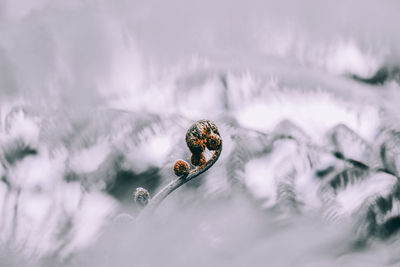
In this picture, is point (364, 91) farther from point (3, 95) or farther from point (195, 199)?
point (3, 95)

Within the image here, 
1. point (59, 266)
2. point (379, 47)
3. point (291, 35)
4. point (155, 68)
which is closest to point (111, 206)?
point (59, 266)

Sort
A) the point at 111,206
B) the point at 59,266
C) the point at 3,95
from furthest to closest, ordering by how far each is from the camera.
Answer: the point at 3,95 → the point at 111,206 → the point at 59,266

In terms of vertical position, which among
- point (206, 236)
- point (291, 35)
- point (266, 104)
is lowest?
point (206, 236)

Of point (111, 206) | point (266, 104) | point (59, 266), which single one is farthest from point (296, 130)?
point (59, 266)

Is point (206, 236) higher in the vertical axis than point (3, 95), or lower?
lower

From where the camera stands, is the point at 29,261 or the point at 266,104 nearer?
the point at 29,261

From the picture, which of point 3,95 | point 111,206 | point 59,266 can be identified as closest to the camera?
point 59,266
